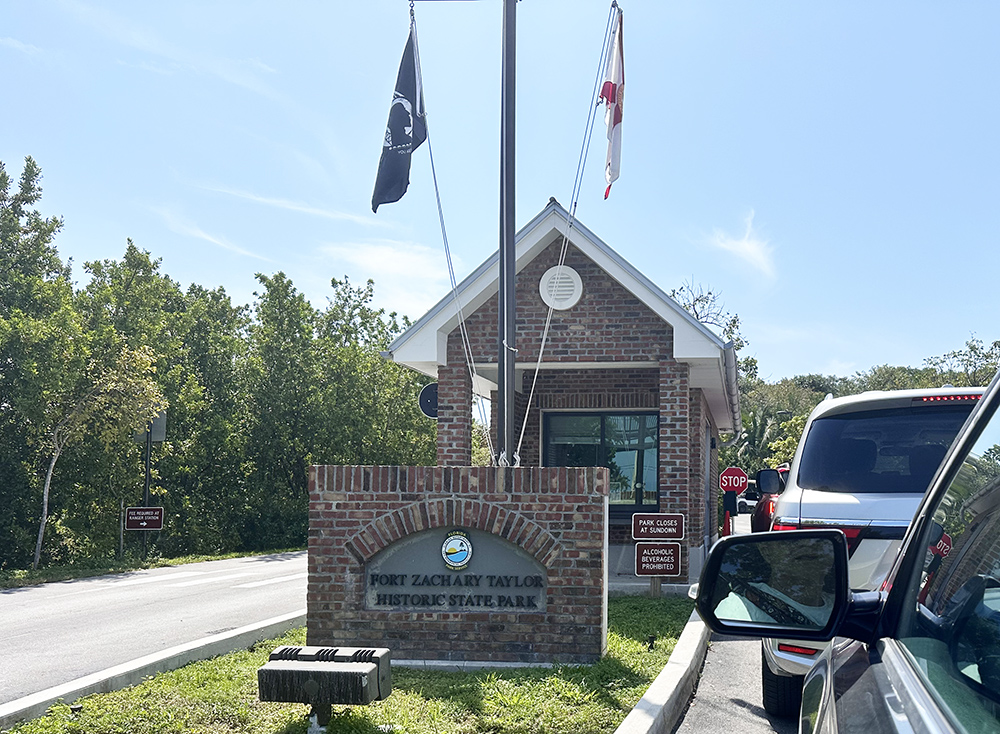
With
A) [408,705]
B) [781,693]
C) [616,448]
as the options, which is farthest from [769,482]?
[616,448]

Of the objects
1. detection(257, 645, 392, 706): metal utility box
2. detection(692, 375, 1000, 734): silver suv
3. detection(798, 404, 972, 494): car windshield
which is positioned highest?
detection(798, 404, 972, 494): car windshield

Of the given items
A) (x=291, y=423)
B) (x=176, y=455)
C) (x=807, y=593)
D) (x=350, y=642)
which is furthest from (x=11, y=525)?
(x=807, y=593)

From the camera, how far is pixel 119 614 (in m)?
12.1

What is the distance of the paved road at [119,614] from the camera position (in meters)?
8.30

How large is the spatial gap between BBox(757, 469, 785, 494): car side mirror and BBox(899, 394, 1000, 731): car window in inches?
256

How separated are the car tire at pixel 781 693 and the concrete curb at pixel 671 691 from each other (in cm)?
58

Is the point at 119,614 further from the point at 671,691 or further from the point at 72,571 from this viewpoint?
the point at 671,691

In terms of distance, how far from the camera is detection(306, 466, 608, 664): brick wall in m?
7.46

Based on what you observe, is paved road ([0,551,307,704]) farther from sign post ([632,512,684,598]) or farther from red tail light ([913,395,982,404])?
red tail light ([913,395,982,404])

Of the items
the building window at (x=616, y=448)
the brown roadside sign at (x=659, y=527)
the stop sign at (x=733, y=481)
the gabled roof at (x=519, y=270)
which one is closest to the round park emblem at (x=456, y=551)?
the brown roadside sign at (x=659, y=527)

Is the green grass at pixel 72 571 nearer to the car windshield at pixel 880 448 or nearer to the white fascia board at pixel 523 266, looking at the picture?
the white fascia board at pixel 523 266

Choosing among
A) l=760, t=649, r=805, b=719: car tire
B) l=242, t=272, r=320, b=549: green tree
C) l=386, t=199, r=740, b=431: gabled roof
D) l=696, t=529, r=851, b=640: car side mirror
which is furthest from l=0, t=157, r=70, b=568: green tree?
l=696, t=529, r=851, b=640: car side mirror

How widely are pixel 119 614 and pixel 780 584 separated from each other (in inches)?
460

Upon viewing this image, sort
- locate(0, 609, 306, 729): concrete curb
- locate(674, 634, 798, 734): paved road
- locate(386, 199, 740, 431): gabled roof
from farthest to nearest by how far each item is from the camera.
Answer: locate(386, 199, 740, 431): gabled roof, locate(674, 634, 798, 734): paved road, locate(0, 609, 306, 729): concrete curb
